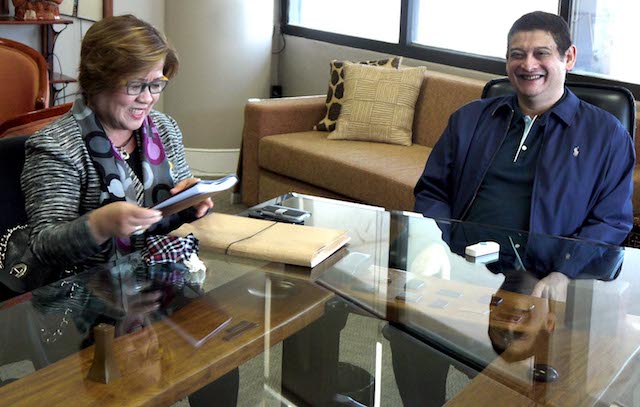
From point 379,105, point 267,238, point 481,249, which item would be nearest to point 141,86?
Result: point 267,238

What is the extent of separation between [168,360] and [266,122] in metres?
3.42

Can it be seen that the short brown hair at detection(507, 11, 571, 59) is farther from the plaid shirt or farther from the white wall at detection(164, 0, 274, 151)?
the white wall at detection(164, 0, 274, 151)

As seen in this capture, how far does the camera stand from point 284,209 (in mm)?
2340

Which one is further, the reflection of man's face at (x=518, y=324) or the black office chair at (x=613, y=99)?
the black office chair at (x=613, y=99)

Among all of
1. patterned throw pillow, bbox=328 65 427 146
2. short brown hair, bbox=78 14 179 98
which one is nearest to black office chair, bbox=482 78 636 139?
short brown hair, bbox=78 14 179 98

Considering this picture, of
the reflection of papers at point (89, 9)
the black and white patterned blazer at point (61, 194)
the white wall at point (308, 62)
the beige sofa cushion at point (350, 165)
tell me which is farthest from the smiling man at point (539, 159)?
the reflection of papers at point (89, 9)

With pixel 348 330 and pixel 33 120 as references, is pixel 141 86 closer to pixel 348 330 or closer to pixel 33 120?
pixel 348 330

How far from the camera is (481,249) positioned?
215cm

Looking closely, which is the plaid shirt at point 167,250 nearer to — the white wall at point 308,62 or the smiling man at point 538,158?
the smiling man at point 538,158

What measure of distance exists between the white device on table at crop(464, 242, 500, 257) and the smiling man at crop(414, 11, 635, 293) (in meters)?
0.33

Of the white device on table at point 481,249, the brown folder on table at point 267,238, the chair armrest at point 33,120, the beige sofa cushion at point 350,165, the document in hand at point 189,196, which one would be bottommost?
the beige sofa cushion at point 350,165

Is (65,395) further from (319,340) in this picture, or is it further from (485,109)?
(485,109)

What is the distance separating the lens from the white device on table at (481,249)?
215 cm

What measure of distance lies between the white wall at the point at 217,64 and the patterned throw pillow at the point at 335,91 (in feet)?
3.03
